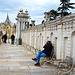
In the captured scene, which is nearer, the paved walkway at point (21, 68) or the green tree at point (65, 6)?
the paved walkway at point (21, 68)

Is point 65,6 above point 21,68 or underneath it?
above

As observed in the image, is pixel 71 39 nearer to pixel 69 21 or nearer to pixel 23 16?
pixel 69 21

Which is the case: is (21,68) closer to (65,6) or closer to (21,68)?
(21,68)

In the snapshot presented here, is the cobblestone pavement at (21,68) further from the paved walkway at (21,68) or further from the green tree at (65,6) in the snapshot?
the green tree at (65,6)

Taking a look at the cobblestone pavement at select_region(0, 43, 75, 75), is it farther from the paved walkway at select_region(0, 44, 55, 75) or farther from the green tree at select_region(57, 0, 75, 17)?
the green tree at select_region(57, 0, 75, 17)

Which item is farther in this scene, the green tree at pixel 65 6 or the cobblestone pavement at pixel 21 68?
the green tree at pixel 65 6

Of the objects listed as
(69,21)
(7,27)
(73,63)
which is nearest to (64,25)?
(69,21)

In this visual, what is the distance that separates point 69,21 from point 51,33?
3.01 meters

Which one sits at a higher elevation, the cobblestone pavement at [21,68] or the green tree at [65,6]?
the green tree at [65,6]

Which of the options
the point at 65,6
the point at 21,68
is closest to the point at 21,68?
the point at 21,68

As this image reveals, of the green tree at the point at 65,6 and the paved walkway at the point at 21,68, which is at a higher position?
the green tree at the point at 65,6

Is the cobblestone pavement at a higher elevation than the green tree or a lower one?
lower

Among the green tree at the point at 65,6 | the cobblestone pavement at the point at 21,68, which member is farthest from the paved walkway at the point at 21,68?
the green tree at the point at 65,6

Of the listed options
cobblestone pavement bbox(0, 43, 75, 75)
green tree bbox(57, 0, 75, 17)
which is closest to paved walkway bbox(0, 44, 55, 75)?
cobblestone pavement bbox(0, 43, 75, 75)
